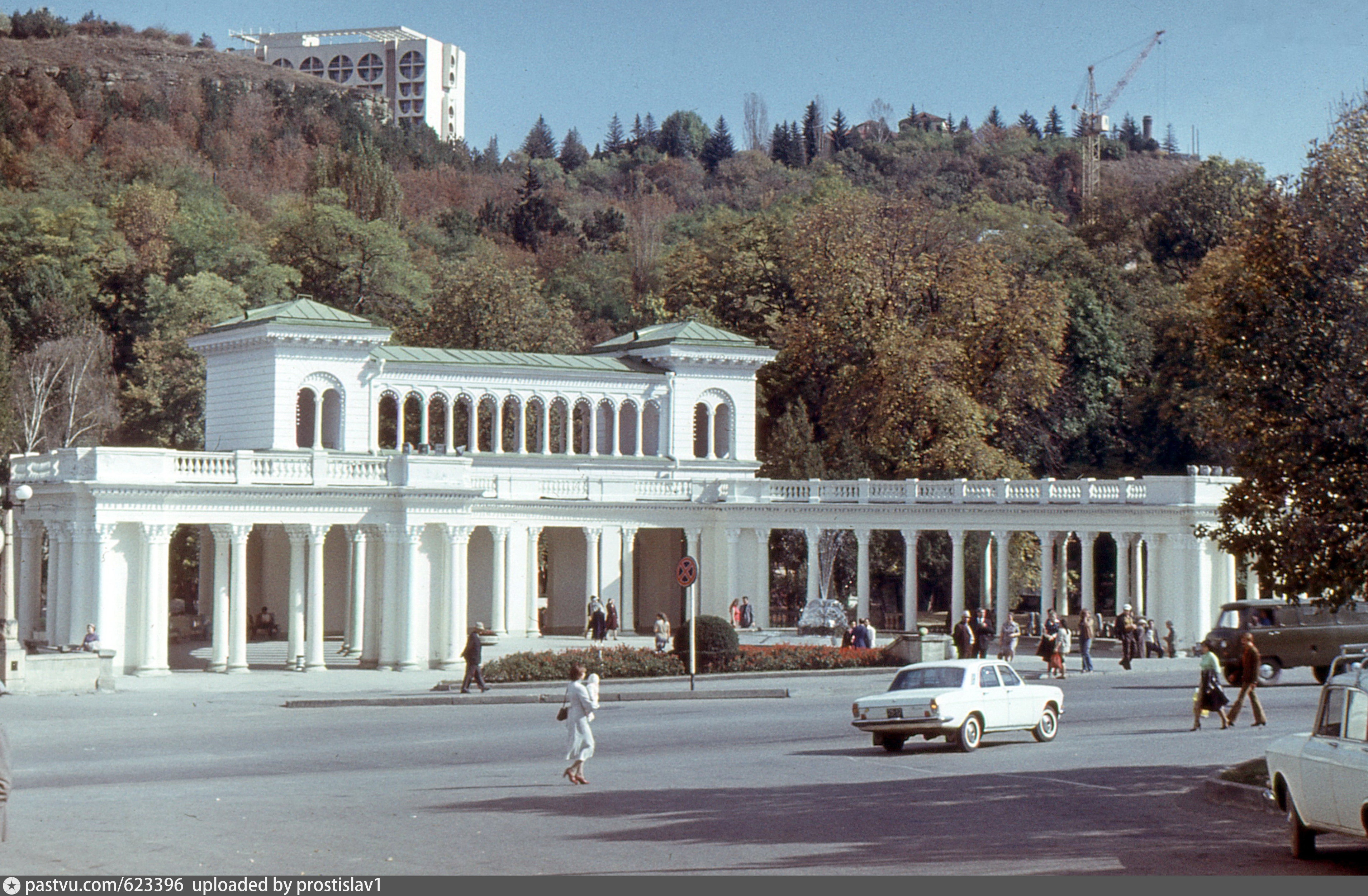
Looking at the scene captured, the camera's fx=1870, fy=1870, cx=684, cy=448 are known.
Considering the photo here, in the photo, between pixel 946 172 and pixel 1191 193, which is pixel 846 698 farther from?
pixel 946 172

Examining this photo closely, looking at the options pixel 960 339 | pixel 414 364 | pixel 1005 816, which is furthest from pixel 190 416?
pixel 1005 816

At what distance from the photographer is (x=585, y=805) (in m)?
23.4

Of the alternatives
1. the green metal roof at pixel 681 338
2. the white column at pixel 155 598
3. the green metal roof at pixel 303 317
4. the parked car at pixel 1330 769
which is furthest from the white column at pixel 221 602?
the parked car at pixel 1330 769

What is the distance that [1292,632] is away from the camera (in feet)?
161

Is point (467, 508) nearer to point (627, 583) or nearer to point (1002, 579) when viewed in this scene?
point (627, 583)

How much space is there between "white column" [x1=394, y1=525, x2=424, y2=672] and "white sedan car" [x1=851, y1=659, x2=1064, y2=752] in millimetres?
26990

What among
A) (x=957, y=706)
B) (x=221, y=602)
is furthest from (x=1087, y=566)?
(x=957, y=706)

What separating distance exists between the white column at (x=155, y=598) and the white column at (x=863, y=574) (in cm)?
2623

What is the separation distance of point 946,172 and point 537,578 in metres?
136

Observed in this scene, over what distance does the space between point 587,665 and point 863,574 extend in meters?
26.4

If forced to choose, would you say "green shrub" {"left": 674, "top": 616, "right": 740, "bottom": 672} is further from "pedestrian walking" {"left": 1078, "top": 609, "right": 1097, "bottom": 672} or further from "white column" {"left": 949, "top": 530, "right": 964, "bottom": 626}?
"white column" {"left": 949, "top": 530, "right": 964, "bottom": 626}

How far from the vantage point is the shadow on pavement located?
60.8 feet

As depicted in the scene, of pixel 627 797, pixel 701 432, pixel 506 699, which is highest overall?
pixel 701 432

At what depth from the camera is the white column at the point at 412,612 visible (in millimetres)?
57188
